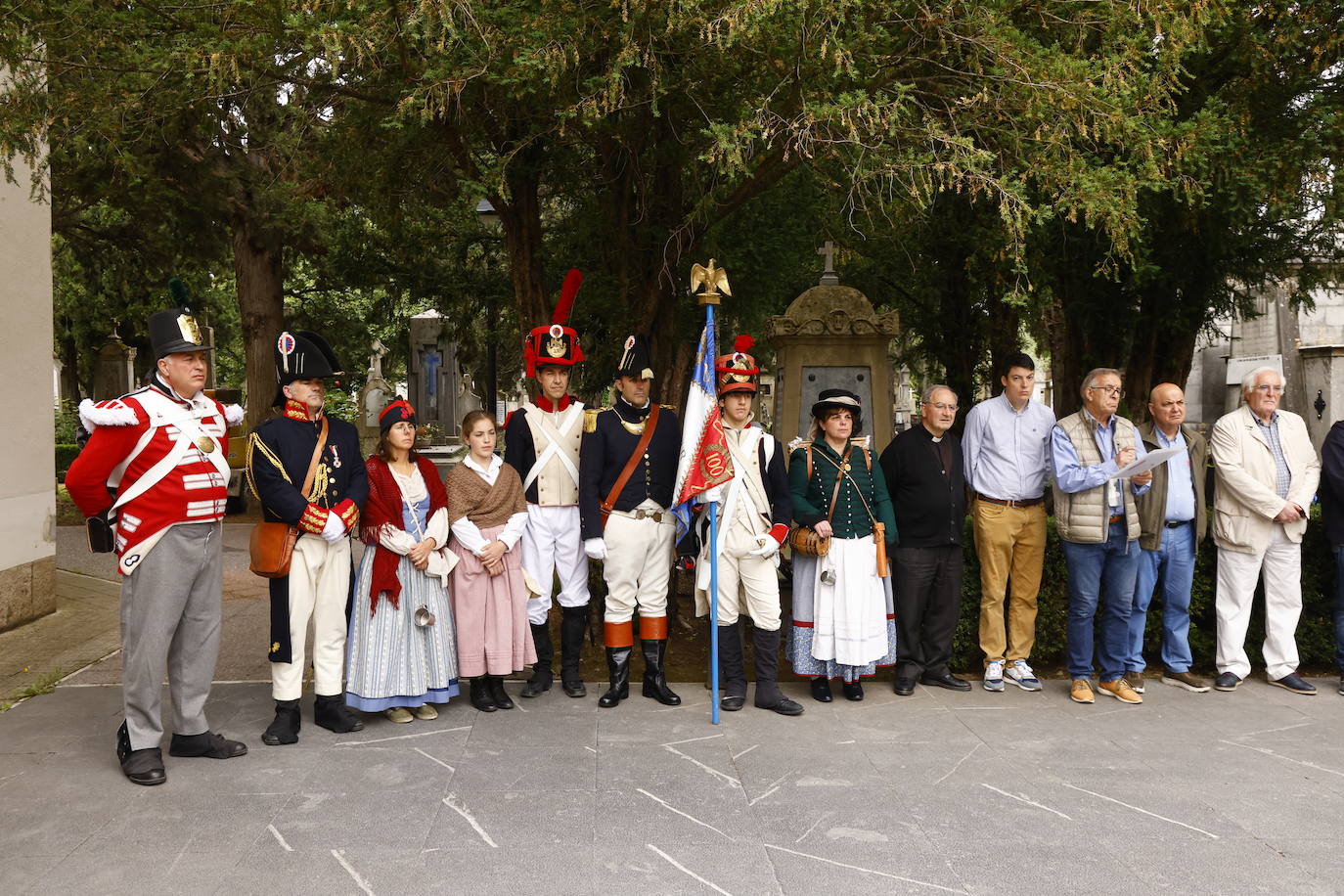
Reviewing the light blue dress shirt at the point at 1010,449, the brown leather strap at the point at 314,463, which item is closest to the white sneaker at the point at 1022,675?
the light blue dress shirt at the point at 1010,449

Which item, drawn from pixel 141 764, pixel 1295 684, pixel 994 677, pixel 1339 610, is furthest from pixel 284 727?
pixel 1339 610

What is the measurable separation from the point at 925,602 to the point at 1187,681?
161 cm

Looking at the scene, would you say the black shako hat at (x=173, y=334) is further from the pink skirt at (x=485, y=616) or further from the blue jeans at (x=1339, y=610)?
the blue jeans at (x=1339, y=610)

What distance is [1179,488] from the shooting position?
19.3 ft

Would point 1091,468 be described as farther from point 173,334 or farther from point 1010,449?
point 173,334

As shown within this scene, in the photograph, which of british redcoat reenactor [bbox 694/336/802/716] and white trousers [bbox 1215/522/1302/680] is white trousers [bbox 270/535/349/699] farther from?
white trousers [bbox 1215/522/1302/680]

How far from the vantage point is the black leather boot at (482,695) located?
18.1ft

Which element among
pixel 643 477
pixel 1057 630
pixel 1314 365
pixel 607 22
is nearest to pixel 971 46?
pixel 607 22

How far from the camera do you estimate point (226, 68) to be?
229 inches

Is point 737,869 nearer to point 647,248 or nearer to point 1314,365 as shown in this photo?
point 647,248

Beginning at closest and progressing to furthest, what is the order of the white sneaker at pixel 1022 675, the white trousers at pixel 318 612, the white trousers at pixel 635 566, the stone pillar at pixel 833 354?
the white trousers at pixel 318 612 → the white trousers at pixel 635 566 → the white sneaker at pixel 1022 675 → the stone pillar at pixel 833 354

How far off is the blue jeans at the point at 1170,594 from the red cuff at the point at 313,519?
14.4ft

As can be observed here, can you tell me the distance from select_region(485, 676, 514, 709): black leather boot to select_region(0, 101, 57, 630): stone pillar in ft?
13.4

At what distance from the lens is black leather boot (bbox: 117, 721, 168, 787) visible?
14.5ft
